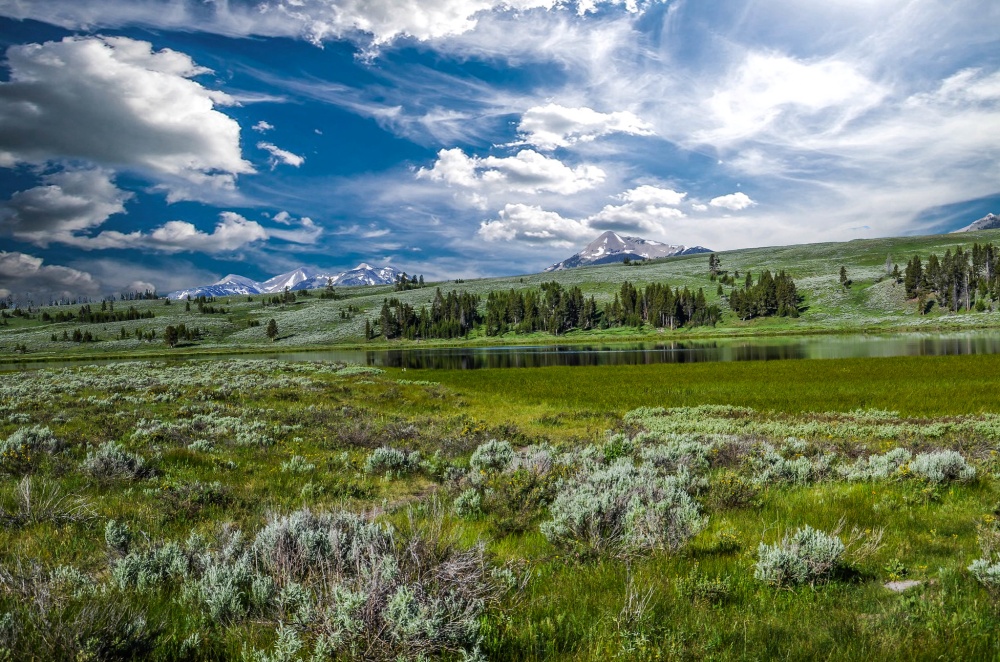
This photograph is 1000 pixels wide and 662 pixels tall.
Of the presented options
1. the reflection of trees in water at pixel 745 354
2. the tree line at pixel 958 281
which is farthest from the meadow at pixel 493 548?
the tree line at pixel 958 281

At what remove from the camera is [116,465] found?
32.5ft

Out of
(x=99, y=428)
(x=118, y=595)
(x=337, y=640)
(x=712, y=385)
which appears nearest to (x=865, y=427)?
(x=712, y=385)

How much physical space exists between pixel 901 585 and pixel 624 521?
2825 mm

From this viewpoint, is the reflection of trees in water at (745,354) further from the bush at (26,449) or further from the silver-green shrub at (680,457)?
the bush at (26,449)

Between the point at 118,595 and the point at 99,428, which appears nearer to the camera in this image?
the point at 118,595

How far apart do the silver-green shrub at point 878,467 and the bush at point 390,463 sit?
30.4ft

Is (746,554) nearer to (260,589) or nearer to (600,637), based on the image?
(600,637)

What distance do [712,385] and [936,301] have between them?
529ft

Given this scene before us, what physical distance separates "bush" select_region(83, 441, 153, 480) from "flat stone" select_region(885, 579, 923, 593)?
12.4 meters

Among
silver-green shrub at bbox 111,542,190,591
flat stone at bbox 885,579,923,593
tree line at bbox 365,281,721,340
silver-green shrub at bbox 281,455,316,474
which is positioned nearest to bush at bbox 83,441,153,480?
silver-green shrub at bbox 281,455,316,474

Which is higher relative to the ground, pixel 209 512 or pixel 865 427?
pixel 209 512

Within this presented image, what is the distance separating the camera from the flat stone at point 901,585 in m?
Result: 4.80

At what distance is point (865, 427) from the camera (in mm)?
16359

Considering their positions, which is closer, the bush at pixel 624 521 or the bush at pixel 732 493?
the bush at pixel 624 521
